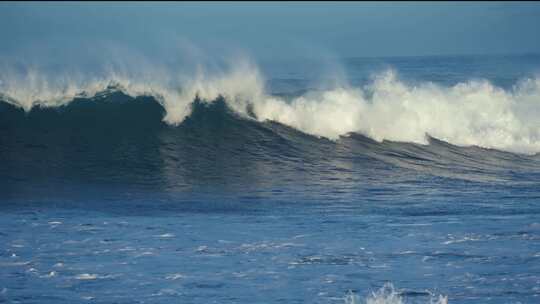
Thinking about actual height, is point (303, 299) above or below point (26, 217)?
below

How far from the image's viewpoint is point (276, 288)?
7.45m

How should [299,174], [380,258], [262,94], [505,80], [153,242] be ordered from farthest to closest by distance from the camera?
1. [505,80]
2. [262,94]
3. [299,174]
4. [153,242]
5. [380,258]

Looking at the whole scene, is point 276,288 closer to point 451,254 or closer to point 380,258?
point 380,258

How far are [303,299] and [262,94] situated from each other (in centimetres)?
1314

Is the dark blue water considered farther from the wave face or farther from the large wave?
the large wave

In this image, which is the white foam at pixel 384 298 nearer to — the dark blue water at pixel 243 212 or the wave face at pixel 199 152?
the dark blue water at pixel 243 212

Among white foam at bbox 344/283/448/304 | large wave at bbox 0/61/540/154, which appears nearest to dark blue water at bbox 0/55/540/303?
white foam at bbox 344/283/448/304

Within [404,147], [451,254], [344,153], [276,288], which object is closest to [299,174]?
[344,153]

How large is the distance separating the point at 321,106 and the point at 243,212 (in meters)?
9.05

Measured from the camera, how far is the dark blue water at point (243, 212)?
7535 mm

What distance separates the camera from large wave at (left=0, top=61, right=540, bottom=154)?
1900cm

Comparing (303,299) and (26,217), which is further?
(26,217)

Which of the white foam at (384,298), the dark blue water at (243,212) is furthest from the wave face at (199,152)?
the white foam at (384,298)

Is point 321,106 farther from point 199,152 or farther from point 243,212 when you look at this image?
point 243,212
